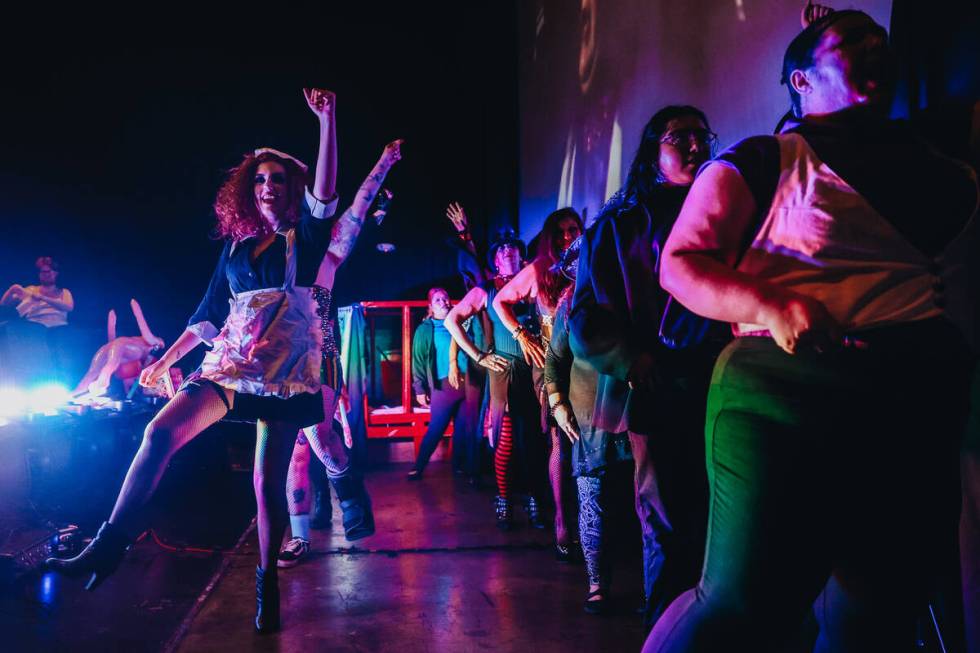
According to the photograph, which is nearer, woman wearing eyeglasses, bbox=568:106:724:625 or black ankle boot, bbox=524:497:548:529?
woman wearing eyeglasses, bbox=568:106:724:625

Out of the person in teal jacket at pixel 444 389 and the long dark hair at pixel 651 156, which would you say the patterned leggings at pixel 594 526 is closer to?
the long dark hair at pixel 651 156

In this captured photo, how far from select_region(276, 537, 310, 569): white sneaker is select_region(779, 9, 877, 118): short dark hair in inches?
129

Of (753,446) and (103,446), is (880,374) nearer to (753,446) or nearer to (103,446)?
(753,446)

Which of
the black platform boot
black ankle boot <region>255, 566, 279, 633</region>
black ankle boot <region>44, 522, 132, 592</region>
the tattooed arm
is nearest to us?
black ankle boot <region>44, 522, 132, 592</region>

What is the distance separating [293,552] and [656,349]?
2541 mm

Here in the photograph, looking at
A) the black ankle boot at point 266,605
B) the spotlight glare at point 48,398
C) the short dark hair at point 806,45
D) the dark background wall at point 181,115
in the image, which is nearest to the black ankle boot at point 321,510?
the black ankle boot at point 266,605

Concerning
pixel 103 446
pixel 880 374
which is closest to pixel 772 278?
pixel 880 374

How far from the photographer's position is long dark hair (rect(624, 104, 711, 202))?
2.07 meters

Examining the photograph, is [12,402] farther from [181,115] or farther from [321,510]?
[181,115]

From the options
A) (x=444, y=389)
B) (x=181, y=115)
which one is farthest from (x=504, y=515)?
(x=181, y=115)

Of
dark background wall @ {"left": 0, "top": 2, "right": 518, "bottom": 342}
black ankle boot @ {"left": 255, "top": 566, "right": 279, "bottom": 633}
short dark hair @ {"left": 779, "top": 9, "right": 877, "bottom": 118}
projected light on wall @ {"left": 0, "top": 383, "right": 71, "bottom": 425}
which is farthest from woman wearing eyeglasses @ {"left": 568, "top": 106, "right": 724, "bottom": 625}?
dark background wall @ {"left": 0, "top": 2, "right": 518, "bottom": 342}

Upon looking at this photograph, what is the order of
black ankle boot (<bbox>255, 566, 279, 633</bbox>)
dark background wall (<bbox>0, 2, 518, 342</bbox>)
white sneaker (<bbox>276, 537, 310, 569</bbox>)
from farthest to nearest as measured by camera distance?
1. dark background wall (<bbox>0, 2, 518, 342</bbox>)
2. white sneaker (<bbox>276, 537, 310, 569</bbox>)
3. black ankle boot (<bbox>255, 566, 279, 633</bbox>)

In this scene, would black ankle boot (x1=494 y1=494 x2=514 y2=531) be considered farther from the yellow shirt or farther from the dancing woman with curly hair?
the yellow shirt

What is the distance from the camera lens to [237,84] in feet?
27.0
